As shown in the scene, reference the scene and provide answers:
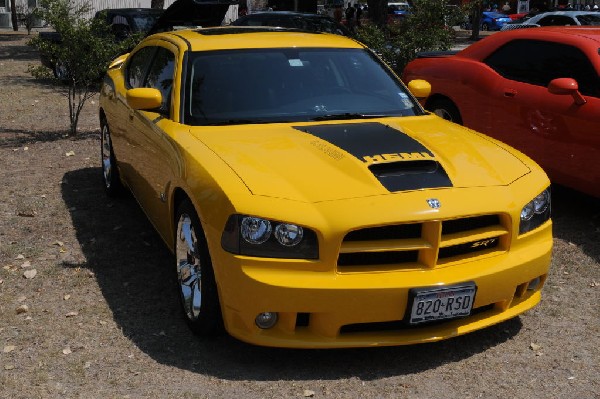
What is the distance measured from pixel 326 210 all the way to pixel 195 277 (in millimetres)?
938

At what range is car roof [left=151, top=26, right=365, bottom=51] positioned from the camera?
538 centimetres

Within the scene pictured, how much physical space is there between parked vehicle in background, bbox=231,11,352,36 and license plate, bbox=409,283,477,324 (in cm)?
986

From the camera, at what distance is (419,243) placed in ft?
12.6

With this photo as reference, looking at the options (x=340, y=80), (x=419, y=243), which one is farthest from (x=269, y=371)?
(x=340, y=80)

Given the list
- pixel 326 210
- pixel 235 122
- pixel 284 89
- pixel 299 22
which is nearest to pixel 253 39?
pixel 284 89

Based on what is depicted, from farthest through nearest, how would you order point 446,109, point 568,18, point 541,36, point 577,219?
point 568,18
point 446,109
point 541,36
point 577,219

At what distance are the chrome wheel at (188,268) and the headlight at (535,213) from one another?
1.72 m

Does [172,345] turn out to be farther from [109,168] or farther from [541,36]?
[541,36]

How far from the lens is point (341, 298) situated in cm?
370

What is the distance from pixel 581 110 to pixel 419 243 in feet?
10.3

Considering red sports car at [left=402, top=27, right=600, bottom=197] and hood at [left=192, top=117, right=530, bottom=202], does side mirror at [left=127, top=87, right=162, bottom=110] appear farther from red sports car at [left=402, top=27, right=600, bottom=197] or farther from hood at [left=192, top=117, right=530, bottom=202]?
red sports car at [left=402, top=27, right=600, bottom=197]

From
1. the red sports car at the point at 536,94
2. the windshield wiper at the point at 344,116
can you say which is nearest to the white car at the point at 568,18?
the red sports car at the point at 536,94

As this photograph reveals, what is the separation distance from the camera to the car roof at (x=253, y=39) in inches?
212

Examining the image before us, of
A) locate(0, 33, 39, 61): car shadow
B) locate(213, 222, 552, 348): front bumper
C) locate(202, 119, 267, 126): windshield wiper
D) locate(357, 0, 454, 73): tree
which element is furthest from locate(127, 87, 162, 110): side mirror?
locate(0, 33, 39, 61): car shadow
